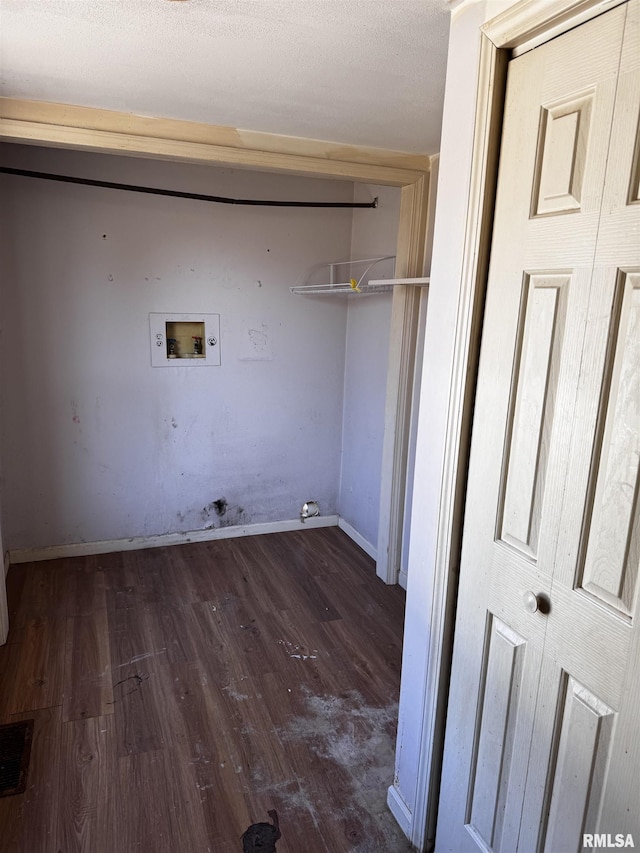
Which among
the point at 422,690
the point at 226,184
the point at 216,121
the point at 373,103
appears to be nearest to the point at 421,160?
the point at 373,103

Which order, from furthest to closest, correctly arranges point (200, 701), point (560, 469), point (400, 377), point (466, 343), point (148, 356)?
point (148, 356)
point (400, 377)
point (200, 701)
point (466, 343)
point (560, 469)

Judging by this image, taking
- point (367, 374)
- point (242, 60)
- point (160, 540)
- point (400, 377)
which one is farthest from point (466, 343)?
point (160, 540)

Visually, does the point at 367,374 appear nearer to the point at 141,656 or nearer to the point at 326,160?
the point at 326,160

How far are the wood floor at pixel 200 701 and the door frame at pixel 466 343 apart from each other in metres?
0.37

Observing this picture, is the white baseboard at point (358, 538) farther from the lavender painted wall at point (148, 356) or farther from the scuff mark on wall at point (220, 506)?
the scuff mark on wall at point (220, 506)

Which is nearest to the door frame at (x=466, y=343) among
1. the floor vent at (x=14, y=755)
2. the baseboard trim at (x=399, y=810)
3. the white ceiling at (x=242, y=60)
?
the baseboard trim at (x=399, y=810)

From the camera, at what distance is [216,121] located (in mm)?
2451

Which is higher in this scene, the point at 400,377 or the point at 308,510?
the point at 400,377

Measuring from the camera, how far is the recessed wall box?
3.64 m

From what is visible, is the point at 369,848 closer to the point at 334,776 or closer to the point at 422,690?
the point at 334,776

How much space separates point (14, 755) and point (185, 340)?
95.2 inches

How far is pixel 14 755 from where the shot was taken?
2100 mm

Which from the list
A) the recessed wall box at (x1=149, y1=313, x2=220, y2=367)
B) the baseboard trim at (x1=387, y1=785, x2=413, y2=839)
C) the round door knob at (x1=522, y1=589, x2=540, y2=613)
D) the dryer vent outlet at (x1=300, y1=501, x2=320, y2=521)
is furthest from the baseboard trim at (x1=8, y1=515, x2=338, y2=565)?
the round door knob at (x1=522, y1=589, x2=540, y2=613)

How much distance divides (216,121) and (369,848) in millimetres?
2780
